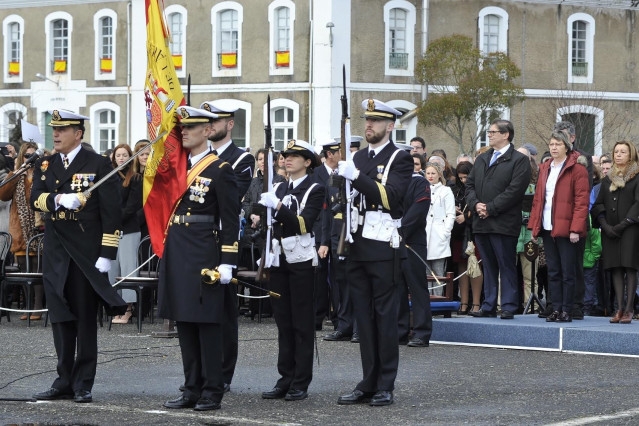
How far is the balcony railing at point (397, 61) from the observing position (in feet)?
148

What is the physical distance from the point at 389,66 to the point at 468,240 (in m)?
27.7

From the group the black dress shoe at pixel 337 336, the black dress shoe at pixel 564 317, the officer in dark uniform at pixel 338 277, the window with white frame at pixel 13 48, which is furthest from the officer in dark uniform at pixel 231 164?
the window with white frame at pixel 13 48

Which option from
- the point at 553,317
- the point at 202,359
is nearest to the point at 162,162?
the point at 202,359

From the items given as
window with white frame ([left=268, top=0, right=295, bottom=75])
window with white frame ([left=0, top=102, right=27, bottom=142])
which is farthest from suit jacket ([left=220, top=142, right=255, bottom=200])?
window with white frame ([left=0, top=102, right=27, bottom=142])

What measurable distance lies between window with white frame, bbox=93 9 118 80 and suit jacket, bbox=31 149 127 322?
122 feet

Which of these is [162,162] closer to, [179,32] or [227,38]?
[227,38]

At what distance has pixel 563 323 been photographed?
567 inches

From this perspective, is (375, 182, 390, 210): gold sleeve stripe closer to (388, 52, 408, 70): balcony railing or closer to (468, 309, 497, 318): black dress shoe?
(468, 309, 497, 318): black dress shoe

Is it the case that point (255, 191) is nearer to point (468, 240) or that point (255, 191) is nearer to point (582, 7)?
point (468, 240)

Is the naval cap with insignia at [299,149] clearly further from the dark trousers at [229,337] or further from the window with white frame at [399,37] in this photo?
the window with white frame at [399,37]

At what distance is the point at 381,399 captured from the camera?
10172mm

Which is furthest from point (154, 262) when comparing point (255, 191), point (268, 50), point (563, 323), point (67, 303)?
point (268, 50)

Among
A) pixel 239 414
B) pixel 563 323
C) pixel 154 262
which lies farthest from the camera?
pixel 154 262

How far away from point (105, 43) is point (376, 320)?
38.7 meters
